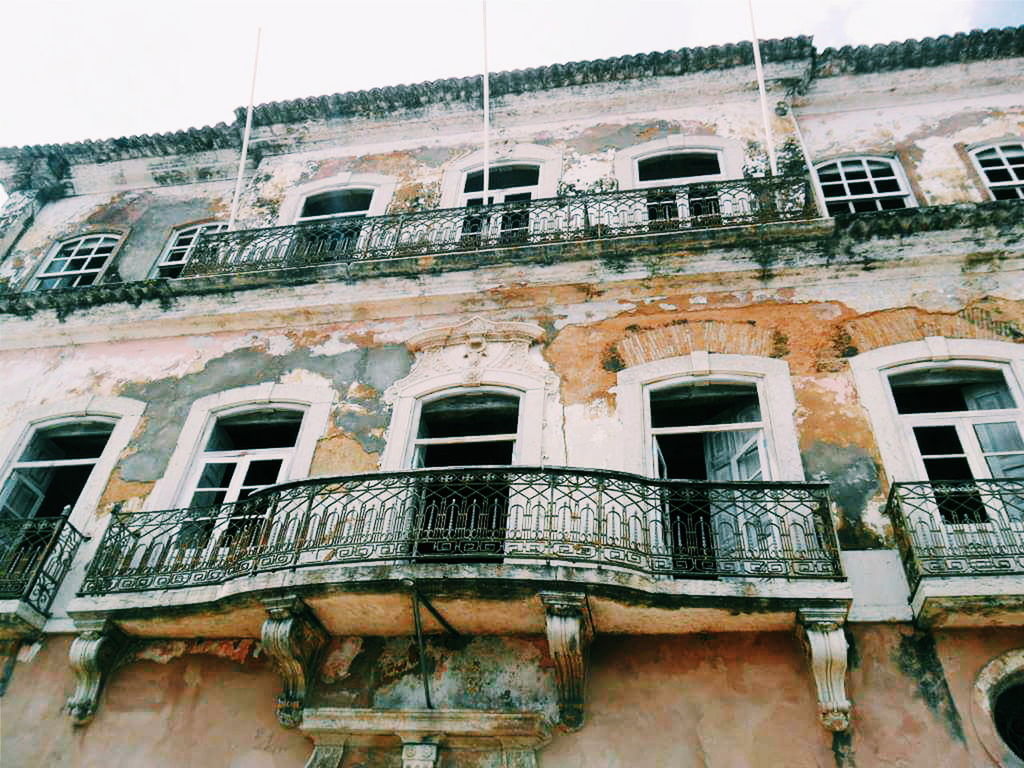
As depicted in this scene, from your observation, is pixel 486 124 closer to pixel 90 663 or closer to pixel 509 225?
pixel 509 225

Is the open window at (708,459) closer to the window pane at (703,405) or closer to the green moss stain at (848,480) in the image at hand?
the window pane at (703,405)

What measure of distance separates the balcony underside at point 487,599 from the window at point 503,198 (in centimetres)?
497

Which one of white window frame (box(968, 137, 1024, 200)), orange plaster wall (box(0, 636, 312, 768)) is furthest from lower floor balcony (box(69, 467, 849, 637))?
white window frame (box(968, 137, 1024, 200))

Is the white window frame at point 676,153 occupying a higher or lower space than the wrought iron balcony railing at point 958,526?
higher

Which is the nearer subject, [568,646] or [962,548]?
[568,646]

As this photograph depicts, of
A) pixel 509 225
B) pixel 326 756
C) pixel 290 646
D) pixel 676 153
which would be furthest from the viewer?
pixel 676 153

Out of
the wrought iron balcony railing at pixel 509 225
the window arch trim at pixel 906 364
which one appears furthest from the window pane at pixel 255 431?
the window arch trim at pixel 906 364

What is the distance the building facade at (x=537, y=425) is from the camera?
6.40 meters

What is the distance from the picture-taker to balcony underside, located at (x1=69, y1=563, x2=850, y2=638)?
248 inches

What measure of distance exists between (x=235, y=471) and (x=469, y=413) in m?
2.62

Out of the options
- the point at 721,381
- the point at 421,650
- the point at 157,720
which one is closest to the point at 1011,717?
the point at 721,381

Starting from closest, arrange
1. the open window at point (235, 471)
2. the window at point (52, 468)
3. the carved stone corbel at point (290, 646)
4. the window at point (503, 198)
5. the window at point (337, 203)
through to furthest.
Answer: the carved stone corbel at point (290, 646) → the open window at point (235, 471) → the window at point (52, 468) → the window at point (503, 198) → the window at point (337, 203)

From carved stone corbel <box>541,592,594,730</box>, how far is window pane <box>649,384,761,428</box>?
9.03ft

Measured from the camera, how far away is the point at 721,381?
8461 mm
